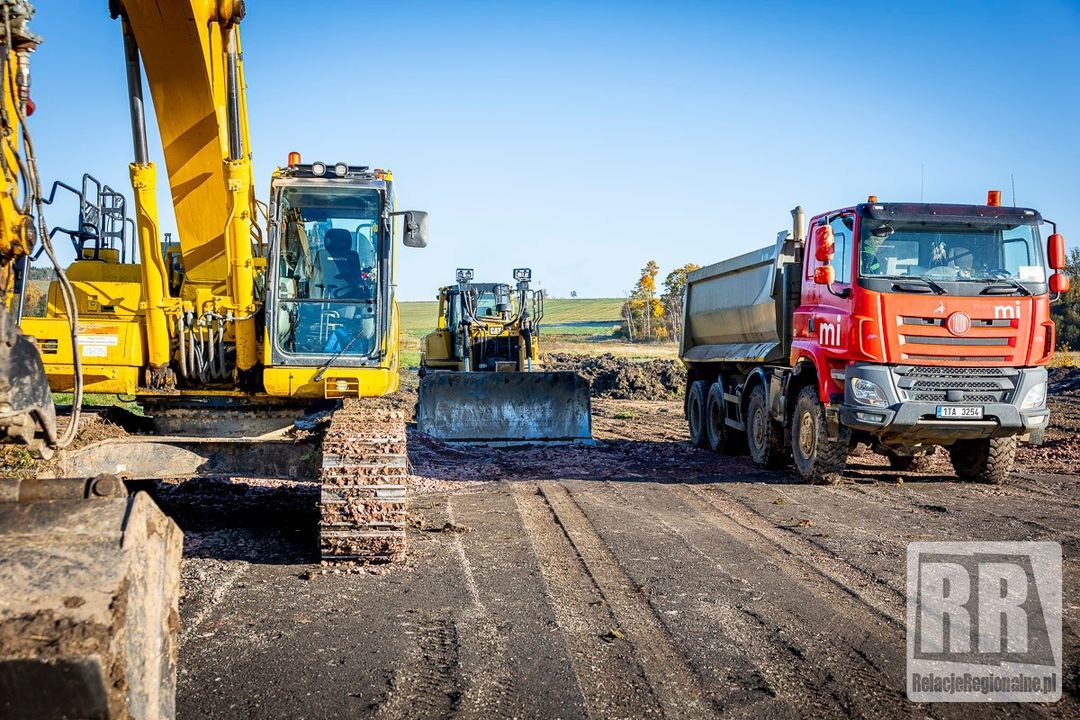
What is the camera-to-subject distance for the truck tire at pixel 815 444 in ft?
34.5

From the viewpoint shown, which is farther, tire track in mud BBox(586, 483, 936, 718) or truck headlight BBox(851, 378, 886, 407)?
truck headlight BBox(851, 378, 886, 407)

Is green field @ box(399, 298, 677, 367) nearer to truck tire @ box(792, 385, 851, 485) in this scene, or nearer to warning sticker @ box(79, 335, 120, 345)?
truck tire @ box(792, 385, 851, 485)

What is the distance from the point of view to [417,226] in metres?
7.67

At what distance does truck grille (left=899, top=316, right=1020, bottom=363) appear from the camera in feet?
32.1

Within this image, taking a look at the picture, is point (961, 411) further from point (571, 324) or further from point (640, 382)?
point (571, 324)

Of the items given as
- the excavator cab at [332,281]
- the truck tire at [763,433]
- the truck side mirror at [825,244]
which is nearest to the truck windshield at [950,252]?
the truck side mirror at [825,244]

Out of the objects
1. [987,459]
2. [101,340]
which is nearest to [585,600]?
[101,340]

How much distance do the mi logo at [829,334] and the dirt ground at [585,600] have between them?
5.28 feet

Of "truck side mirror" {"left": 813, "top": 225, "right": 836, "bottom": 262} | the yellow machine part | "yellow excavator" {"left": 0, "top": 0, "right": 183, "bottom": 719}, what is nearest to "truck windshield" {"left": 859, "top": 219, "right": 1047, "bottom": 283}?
"truck side mirror" {"left": 813, "top": 225, "right": 836, "bottom": 262}

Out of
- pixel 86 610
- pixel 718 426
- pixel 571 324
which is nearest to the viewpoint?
pixel 86 610

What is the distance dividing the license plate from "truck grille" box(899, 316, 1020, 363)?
0.49 meters

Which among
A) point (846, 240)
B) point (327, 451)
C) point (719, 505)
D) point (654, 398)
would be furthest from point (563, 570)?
point (654, 398)

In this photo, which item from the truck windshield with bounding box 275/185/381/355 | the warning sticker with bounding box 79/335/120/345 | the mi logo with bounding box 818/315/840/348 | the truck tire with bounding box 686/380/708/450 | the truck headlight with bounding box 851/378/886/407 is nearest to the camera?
the warning sticker with bounding box 79/335/120/345

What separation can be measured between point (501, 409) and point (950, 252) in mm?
6827
